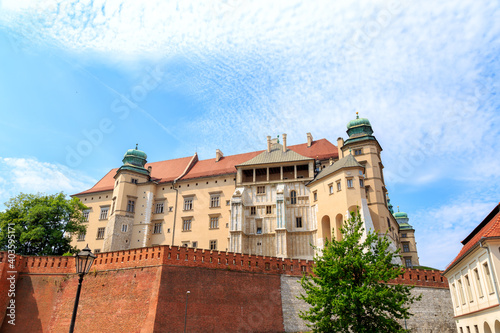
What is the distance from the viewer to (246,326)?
30734 millimetres

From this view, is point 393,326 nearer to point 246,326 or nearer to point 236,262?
point 246,326

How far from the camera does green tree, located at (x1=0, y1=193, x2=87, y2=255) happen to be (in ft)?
136

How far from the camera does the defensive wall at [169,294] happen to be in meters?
29.9

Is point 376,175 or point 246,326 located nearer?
point 246,326

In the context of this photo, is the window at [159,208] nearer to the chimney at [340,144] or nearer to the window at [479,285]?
the chimney at [340,144]

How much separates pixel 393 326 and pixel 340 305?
328 cm

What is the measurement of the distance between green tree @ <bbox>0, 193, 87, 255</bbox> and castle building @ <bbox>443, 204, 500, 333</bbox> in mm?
37322

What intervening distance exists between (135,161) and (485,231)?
46899 mm

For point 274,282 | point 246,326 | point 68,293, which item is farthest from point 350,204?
point 68,293

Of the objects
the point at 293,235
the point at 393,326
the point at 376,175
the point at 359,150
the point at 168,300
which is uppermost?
the point at 359,150

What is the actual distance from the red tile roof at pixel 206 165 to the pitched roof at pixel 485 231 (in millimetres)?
24774

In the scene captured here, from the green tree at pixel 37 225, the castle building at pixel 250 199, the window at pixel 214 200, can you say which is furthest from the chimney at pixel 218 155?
the green tree at pixel 37 225

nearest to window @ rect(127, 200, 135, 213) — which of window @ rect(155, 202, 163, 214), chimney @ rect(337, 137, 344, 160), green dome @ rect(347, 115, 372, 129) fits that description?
window @ rect(155, 202, 163, 214)

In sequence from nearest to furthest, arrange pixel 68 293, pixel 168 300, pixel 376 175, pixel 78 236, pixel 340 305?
pixel 340 305 < pixel 168 300 < pixel 68 293 < pixel 376 175 < pixel 78 236
